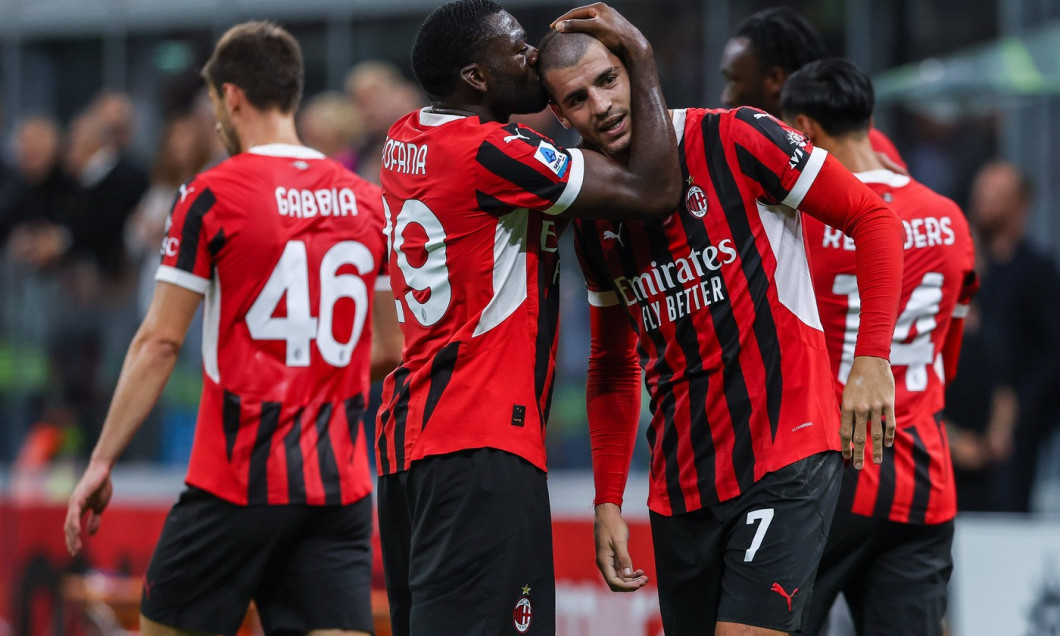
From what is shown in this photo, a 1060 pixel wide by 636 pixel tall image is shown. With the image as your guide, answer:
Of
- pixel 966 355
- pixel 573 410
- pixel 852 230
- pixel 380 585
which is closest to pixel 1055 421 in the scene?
pixel 966 355

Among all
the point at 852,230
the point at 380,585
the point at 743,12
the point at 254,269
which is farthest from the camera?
the point at 743,12

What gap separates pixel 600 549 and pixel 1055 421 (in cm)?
501

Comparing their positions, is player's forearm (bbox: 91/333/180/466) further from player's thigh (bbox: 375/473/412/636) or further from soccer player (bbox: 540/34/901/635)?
soccer player (bbox: 540/34/901/635)

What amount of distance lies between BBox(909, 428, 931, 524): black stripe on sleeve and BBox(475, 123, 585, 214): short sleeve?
1657mm

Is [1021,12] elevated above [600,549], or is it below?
above

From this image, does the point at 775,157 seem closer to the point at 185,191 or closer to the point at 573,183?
the point at 573,183

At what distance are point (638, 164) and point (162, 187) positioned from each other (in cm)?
657

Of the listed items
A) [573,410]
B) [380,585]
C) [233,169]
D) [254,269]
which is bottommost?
[380,585]

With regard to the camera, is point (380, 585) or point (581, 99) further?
point (380, 585)

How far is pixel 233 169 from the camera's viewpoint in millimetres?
4684

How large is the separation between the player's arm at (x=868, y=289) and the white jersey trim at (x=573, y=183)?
59 centimetres

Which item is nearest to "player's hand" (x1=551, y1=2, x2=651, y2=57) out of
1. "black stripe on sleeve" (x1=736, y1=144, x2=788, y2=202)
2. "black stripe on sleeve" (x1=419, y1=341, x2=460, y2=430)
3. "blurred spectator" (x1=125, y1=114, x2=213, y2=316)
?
"black stripe on sleeve" (x1=736, y1=144, x2=788, y2=202)

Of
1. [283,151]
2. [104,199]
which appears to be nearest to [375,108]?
[104,199]

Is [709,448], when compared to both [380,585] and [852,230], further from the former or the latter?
[380,585]
